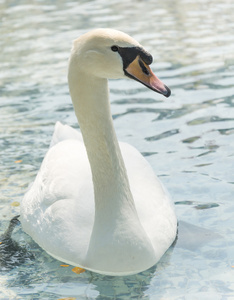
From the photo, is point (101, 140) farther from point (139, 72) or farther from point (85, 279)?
point (85, 279)

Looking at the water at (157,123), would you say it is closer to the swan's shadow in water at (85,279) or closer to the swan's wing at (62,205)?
the swan's shadow in water at (85,279)

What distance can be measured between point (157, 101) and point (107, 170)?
398cm

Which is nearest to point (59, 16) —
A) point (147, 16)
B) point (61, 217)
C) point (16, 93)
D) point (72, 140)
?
point (147, 16)

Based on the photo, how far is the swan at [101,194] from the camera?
13.5ft

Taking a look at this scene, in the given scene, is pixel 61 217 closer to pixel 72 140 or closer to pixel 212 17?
pixel 72 140

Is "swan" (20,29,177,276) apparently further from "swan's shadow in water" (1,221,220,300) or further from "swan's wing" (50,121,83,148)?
"swan's wing" (50,121,83,148)

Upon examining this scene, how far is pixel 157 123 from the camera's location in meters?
7.50

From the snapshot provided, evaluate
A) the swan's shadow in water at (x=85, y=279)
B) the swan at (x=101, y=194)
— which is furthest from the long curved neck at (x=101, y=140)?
the swan's shadow in water at (x=85, y=279)

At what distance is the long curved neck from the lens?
166 inches

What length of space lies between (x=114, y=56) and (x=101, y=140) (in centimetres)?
60

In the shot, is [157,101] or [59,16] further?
[59,16]

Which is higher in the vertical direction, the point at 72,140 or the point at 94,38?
the point at 94,38

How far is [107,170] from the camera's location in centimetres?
448

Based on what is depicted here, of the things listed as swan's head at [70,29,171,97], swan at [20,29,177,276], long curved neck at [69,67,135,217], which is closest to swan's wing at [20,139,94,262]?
swan at [20,29,177,276]
